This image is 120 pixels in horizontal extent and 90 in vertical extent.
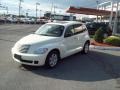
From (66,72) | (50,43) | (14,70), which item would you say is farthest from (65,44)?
(14,70)

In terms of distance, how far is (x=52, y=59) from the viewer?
909cm

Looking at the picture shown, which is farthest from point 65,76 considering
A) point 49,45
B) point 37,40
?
point 37,40

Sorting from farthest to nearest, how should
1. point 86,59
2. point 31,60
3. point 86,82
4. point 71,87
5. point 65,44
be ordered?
point 86,59 < point 65,44 < point 31,60 < point 86,82 < point 71,87

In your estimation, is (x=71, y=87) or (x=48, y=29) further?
(x=48, y=29)

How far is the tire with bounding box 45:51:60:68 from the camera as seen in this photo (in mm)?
8852

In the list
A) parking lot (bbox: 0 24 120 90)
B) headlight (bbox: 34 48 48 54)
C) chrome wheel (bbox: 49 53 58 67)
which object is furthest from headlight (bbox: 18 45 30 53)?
chrome wheel (bbox: 49 53 58 67)

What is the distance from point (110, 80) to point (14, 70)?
3461 millimetres

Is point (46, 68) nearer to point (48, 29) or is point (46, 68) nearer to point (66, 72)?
point (66, 72)

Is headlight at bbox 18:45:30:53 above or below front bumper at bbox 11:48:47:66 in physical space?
above

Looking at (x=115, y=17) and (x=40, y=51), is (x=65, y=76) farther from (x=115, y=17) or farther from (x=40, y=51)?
(x=115, y=17)

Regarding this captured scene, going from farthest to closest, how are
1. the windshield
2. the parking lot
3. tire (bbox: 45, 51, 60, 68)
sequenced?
the windshield
tire (bbox: 45, 51, 60, 68)
the parking lot

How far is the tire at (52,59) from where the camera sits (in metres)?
8.85

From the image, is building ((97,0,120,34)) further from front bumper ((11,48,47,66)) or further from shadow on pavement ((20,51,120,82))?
front bumper ((11,48,47,66))

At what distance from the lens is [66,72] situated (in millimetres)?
8594
